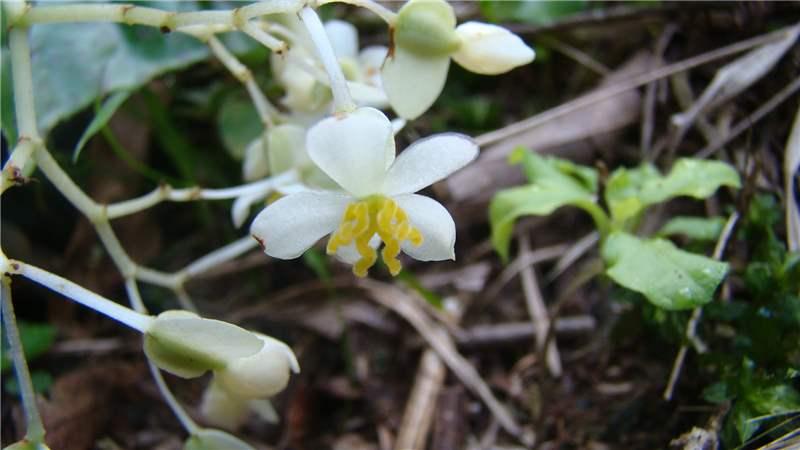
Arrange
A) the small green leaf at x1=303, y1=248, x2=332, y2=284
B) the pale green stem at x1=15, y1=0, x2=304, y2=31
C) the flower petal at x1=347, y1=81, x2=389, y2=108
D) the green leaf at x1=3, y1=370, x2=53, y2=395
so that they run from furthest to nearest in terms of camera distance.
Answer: the small green leaf at x1=303, y1=248, x2=332, y2=284 < the green leaf at x1=3, y1=370, x2=53, y2=395 < the flower petal at x1=347, y1=81, x2=389, y2=108 < the pale green stem at x1=15, y1=0, x2=304, y2=31

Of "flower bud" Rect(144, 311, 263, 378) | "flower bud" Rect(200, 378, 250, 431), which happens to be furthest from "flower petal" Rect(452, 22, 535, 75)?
"flower bud" Rect(200, 378, 250, 431)

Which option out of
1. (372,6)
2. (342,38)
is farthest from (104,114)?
(372,6)

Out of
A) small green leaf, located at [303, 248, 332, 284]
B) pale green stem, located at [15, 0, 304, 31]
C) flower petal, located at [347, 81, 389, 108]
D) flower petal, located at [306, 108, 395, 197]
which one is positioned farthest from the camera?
small green leaf, located at [303, 248, 332, 284]

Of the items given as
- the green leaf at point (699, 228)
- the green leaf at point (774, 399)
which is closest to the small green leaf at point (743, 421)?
the green leaf at point (774, 399)

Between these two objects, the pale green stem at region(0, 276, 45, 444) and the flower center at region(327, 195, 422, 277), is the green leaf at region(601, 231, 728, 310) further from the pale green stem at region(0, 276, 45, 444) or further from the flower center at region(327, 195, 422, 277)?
the pale green stem at region(0, 276, 45, 444)

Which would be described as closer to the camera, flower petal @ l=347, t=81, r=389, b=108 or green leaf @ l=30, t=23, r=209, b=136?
flower petal @ l=347, t=81, r=389, b=108

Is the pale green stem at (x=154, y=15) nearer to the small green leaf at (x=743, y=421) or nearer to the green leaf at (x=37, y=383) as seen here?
the green leaf at (x=37, y=383)

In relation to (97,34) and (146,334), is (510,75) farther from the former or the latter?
(146,334)
